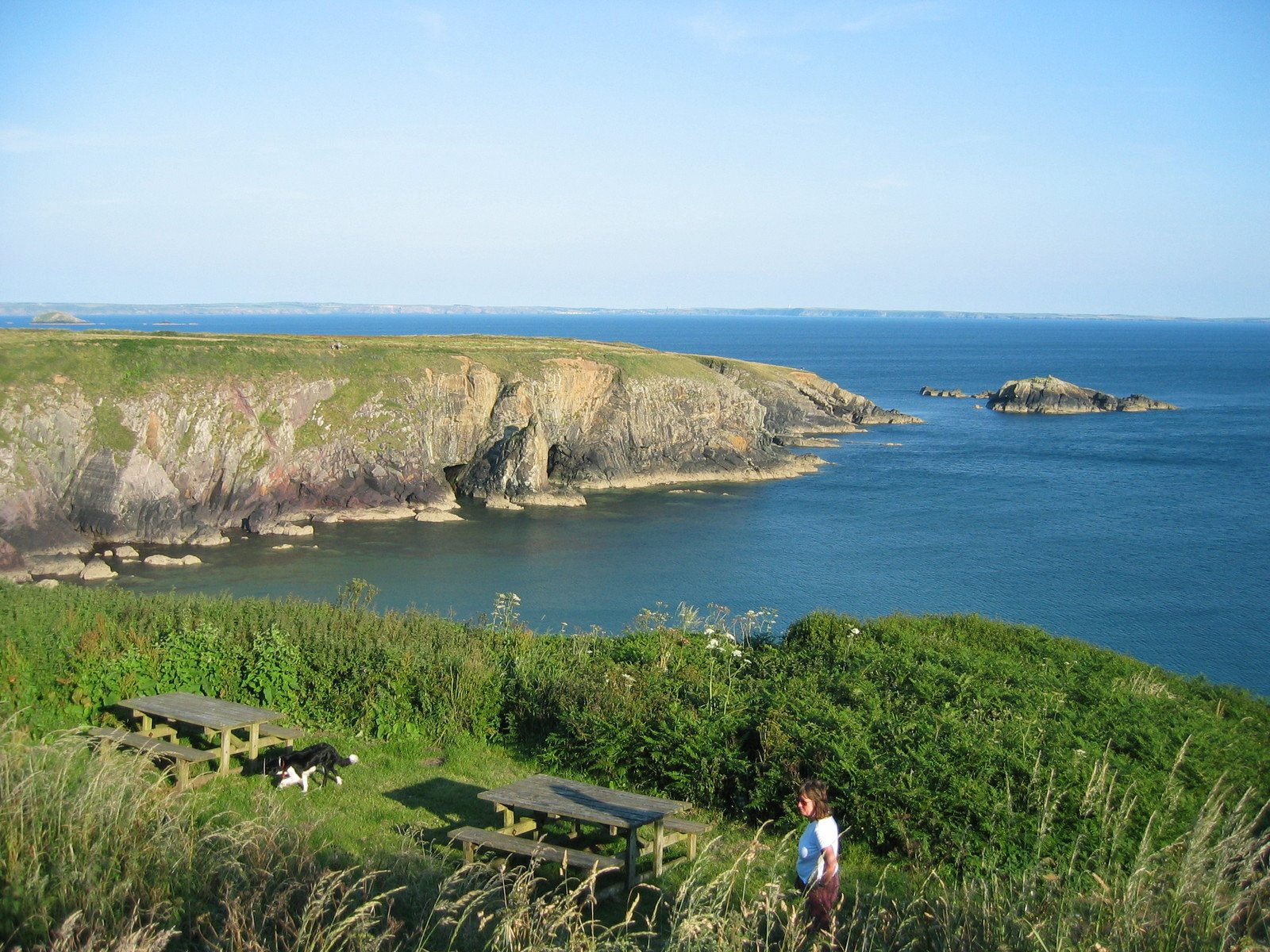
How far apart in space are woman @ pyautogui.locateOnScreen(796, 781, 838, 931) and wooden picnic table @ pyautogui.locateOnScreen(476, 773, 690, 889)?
5.10ft

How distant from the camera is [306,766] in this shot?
9656 millimetres

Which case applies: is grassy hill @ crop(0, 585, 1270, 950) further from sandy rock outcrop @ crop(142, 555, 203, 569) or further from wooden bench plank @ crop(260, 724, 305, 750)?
sandy rock outcrop @ crop(142, 555, 203, 569)

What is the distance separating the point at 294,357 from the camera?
53625 mm

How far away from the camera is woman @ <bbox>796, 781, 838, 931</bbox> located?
246 inches

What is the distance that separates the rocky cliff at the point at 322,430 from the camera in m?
42.1

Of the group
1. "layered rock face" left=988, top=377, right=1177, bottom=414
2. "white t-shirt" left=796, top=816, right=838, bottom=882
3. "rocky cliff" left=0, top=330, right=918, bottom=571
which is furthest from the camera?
"layered rock face" left=988, top=377, right=1177, bottom=414

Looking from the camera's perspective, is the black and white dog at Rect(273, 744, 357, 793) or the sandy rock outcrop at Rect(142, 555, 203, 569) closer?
the black and white dog at Rect(273, 744, 357, 793)

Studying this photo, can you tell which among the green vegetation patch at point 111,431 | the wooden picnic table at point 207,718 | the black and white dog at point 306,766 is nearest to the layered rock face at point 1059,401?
the green vegetation patch at point 111,431

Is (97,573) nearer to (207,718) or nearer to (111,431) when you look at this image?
(111,431)

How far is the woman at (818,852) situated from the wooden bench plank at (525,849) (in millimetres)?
1484

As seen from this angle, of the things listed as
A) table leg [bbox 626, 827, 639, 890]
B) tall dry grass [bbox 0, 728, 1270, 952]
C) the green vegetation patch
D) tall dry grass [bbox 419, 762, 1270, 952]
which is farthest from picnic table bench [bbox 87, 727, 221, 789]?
the green vegetation patch

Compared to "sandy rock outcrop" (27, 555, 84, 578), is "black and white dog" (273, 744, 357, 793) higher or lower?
higher

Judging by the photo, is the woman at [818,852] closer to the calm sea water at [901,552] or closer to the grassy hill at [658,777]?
the grassy hill at [658,777]

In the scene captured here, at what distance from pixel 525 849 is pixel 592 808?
2.42 feet
